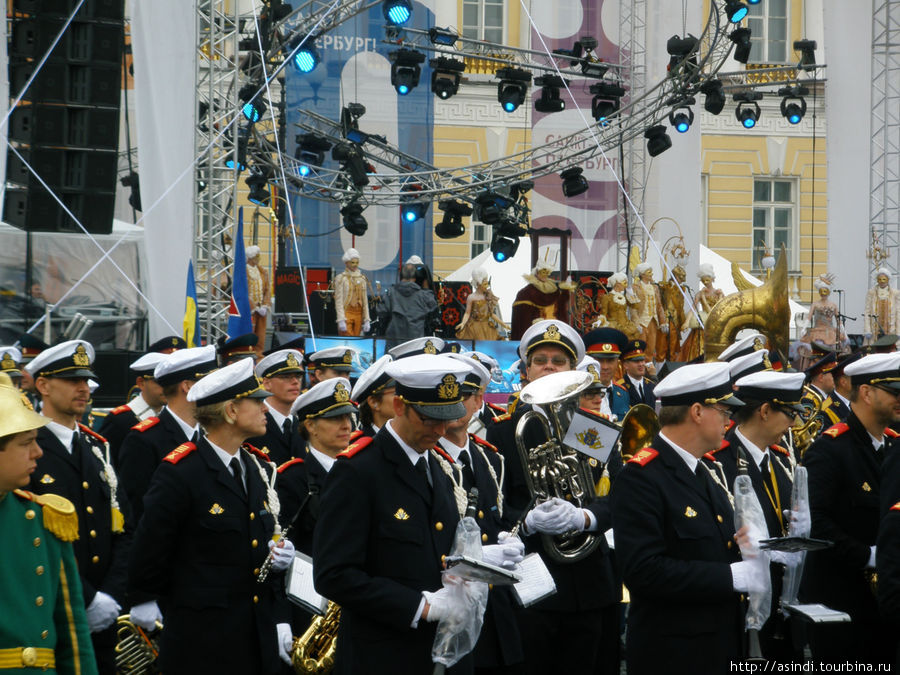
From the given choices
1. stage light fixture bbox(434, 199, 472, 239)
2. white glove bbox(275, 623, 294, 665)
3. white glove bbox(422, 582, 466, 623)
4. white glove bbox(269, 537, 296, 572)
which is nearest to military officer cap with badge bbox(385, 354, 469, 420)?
white glove bbox(422, 582, 466, 623)

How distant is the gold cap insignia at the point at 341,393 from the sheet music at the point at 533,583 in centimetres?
139

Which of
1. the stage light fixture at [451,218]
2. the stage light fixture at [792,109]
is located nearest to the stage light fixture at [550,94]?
the stage light fixture at [451,218]

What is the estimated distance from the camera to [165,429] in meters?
6.58

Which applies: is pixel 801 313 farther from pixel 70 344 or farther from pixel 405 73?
pixel 70 344

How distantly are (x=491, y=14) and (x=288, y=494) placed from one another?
26.1 meters

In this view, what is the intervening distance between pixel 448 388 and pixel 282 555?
120 centimetres

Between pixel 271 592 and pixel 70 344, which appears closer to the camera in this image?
pixel 271 592

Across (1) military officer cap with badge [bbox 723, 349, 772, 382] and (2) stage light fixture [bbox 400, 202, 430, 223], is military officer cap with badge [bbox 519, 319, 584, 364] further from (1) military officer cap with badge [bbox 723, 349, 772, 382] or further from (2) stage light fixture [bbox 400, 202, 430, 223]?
(2) stage light fixture [bbox 400, 202, 430, 223]

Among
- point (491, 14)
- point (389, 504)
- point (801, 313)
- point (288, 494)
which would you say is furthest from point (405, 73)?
point (389, 504)

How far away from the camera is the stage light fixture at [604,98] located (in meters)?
19.7

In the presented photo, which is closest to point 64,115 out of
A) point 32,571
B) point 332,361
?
point 332,361

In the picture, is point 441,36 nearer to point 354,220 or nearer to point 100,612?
Answer: point 354,220

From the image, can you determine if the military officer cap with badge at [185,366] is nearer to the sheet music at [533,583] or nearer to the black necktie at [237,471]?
the black necktie at [237,471]

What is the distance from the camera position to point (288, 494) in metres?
5.95
